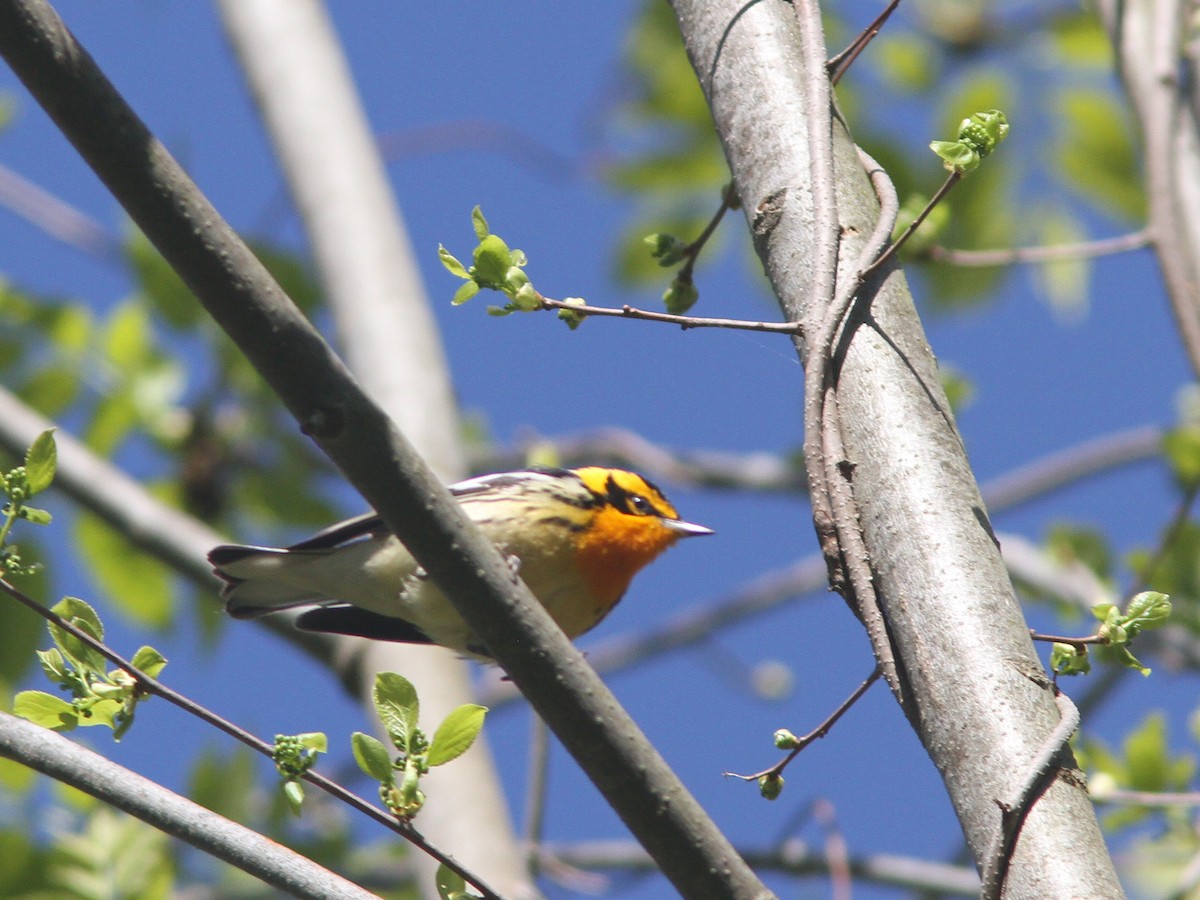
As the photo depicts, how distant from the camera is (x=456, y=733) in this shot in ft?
6.00

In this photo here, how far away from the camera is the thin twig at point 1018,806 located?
1690mm

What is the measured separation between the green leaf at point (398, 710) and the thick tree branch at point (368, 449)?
0.14 meters

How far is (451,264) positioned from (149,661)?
2.22 ft

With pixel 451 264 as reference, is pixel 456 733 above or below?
below

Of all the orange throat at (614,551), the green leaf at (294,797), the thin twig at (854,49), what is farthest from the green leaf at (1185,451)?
the green leaf at (294,797)

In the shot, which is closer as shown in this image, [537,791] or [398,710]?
[398,710]

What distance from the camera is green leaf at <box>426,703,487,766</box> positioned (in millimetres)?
1817

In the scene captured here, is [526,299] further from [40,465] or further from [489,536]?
[489,536]

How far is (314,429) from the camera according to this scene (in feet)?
5.95

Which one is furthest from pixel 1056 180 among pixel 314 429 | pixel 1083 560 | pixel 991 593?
pixel 314 429

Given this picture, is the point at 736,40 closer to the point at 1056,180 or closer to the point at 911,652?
the point at 911,652

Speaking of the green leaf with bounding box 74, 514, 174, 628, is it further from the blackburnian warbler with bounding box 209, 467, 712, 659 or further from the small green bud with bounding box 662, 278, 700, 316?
the small green bud with bounding box 662, 278, 700, 316

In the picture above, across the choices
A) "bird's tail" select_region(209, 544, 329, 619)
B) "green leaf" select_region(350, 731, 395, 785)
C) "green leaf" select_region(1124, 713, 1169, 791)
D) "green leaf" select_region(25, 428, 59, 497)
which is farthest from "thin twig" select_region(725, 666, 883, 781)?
"bird's tail" select_region(209, 544, 329, 619)

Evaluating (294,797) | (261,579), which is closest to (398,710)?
(294,797)
